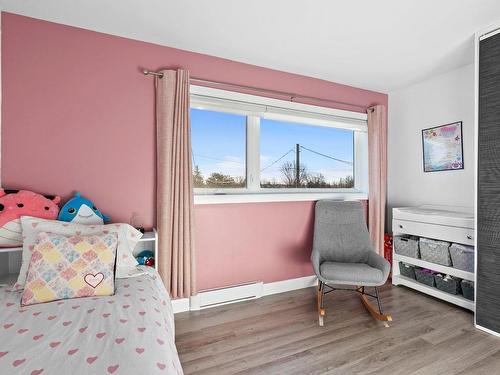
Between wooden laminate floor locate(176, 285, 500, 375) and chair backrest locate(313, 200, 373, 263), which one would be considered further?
chair backrest locate(313, 200, 373, 263)

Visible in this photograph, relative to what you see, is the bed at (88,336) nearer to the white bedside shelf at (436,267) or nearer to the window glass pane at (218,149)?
the window glass pane at (218,149)

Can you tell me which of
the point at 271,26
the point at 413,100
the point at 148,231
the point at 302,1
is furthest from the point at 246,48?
the point at 413,100

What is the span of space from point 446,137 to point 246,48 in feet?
7.84

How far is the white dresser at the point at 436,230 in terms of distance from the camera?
2.53 meters

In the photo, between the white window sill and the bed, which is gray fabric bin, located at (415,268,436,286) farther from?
the bed

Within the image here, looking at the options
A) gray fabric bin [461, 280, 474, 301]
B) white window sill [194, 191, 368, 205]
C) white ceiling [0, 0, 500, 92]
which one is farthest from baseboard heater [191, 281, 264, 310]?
white ceiling [0, 0, 500, 92]

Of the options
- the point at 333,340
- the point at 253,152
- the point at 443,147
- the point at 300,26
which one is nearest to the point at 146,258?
the point at 253,152

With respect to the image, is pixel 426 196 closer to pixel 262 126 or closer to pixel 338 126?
pixel 338 126

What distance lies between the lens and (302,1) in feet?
6.12

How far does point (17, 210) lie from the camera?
6.04 feet

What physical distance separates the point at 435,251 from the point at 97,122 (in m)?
3.42

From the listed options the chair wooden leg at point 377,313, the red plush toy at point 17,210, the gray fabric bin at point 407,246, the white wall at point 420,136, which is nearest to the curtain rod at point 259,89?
the white wall at point 420,136

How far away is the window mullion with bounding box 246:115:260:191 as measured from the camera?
2.97 meters

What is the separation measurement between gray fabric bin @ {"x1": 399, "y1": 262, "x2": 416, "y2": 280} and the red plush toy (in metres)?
3.51
